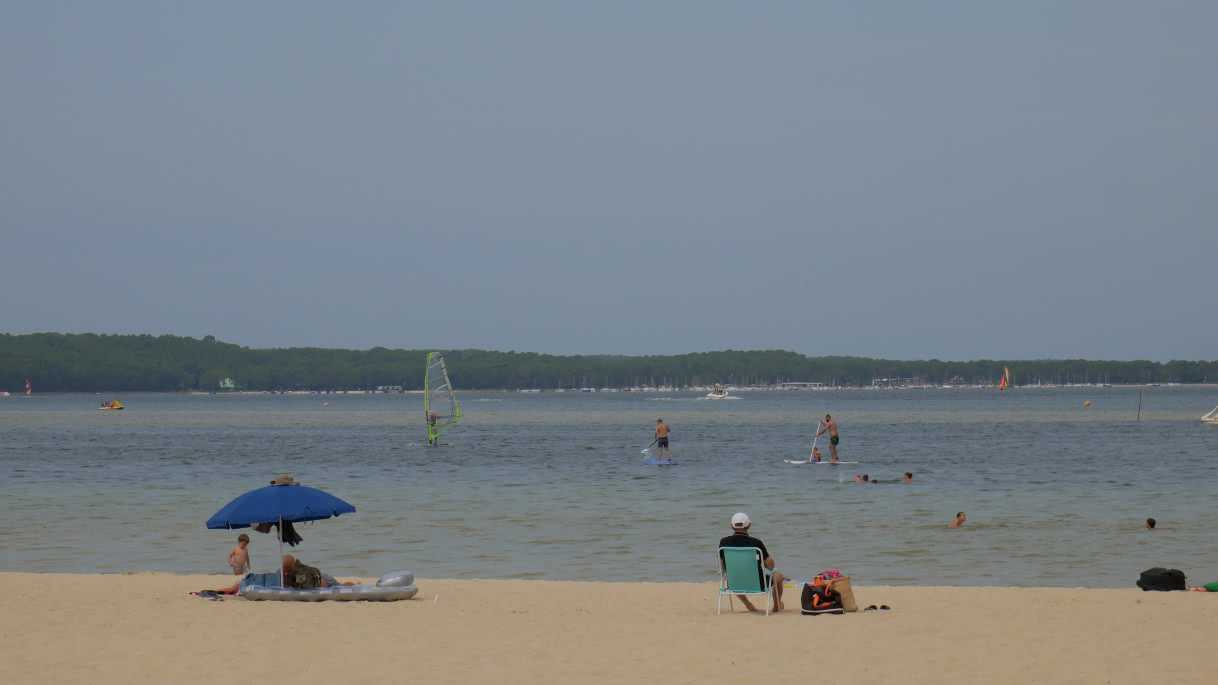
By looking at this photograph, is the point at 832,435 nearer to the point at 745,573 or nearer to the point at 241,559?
the point at 241,559

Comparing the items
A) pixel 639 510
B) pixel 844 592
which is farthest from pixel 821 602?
pixel 639 510

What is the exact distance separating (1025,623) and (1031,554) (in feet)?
26.4

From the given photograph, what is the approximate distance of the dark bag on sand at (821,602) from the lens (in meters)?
14.7

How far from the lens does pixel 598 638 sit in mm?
13281

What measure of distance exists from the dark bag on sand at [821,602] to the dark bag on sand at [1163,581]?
4628 millimetres

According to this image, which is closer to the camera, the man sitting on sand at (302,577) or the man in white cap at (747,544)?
the man in white cap at (747,544)

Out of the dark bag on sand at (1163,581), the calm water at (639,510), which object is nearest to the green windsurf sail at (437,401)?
the calm water at (639,510)

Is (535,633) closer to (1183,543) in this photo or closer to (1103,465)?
(1183,543)

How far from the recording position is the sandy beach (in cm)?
1133

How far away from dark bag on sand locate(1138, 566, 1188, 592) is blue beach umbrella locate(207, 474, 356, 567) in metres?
9.96

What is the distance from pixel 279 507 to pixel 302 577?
1.00 metres

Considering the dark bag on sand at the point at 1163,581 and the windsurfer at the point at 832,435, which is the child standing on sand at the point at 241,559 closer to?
the dark bag on sand at the point at 1163,581

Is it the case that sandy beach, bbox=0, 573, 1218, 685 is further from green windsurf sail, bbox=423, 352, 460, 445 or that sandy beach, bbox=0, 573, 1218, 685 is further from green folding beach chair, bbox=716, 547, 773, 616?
green windsurf sail, bbox=423, 352, 460, 445

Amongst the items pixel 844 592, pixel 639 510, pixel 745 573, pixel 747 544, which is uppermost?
pixel 747 544
